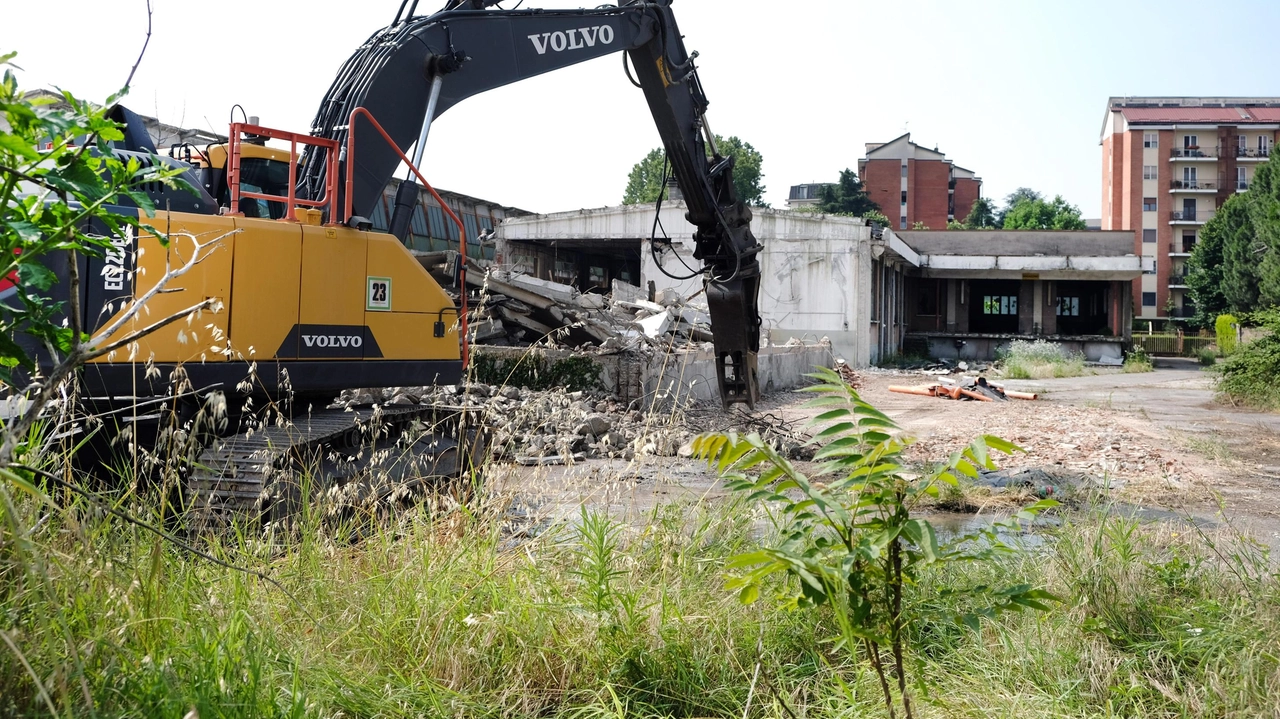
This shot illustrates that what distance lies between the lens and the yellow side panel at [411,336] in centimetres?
665

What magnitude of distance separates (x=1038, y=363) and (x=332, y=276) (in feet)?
99.9

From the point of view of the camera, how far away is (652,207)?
3512 cm

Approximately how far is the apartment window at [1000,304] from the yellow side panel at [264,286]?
141ft

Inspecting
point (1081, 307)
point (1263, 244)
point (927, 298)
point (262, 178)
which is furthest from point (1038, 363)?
point (262, 178)

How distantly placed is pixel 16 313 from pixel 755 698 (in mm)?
2764

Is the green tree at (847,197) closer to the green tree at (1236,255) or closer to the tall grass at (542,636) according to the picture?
the green tree at (1236,255)

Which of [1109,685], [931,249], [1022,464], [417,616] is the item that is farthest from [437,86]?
[931,249]

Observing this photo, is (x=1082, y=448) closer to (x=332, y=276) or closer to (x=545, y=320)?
(x=545, y=320)

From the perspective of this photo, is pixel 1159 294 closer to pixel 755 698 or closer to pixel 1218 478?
pixel 1218 478

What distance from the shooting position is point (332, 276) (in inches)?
248

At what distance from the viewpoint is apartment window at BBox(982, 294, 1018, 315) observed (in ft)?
147

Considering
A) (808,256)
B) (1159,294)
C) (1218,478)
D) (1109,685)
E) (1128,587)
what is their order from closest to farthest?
(1109,685), (1128,587), (1218,478), (808,256), (1159,294)

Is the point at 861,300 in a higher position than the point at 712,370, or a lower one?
higher

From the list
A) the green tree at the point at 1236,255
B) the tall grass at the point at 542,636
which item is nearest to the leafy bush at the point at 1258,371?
the tall grass at the point at 542,636
